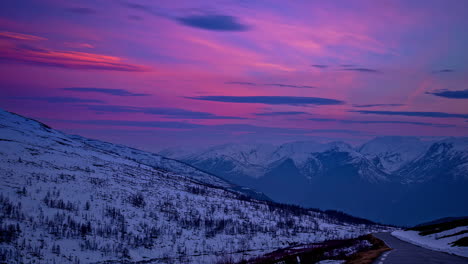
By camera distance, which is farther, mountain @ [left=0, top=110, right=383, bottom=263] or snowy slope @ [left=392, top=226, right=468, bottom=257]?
mountain @ [left=0, top=110, right=383, bottom=263]

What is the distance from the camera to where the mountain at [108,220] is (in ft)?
233

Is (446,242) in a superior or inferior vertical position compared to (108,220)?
inferior

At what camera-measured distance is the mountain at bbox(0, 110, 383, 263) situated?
7106cm

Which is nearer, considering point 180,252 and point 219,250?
point 180,252

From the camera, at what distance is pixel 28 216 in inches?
3017

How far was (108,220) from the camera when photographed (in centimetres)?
9181

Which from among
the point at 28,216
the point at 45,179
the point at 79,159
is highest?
the point at 79,159

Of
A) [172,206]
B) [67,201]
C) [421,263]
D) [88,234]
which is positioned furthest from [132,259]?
[421,263]

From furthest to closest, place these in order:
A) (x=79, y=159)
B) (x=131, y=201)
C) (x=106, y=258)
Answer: (x=79, y=159)
(x=131, y=201)
(x=106, y=258)

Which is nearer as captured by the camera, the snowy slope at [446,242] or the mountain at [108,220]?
the snowy slope at [446,242]

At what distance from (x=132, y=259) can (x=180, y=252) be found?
12206 millimetres

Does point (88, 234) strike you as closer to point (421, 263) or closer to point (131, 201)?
point (131, 201)

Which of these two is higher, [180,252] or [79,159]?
[79,159]

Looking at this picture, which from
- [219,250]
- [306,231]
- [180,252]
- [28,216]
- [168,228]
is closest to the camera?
[28,216]
